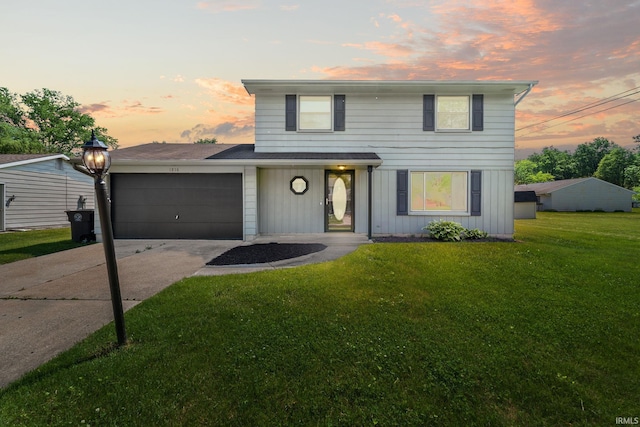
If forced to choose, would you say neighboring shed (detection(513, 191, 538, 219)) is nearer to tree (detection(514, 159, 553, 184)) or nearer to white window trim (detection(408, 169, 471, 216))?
white window trim (detection(408, 169, 471, 216))

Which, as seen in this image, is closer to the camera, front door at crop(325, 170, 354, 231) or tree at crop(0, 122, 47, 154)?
front door at crop(325, 170, 354, 231)

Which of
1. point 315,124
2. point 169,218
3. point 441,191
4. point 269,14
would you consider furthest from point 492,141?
point 169,218

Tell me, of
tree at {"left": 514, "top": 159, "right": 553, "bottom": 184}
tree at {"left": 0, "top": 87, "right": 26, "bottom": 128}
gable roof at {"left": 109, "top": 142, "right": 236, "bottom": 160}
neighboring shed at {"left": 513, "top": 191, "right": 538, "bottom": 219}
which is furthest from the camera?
tree at {"left": 514, "top": 159, "right": 553, "bottom": 184}

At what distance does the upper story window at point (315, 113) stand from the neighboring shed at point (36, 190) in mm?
10360

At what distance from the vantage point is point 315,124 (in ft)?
31.6

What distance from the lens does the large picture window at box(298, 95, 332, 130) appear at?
31.3 ft

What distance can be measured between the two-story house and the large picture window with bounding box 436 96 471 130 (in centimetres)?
3

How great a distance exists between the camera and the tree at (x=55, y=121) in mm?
30203

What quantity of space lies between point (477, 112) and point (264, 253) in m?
8.32

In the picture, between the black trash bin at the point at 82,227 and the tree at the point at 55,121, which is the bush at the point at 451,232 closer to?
the black trash bin at the point at 82,227

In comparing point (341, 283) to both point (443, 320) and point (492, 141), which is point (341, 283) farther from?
point (492, 141)

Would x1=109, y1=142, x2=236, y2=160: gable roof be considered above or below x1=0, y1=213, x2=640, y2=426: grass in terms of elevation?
above
